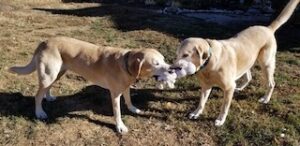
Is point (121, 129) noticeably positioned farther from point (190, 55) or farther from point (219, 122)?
point (190, 55)

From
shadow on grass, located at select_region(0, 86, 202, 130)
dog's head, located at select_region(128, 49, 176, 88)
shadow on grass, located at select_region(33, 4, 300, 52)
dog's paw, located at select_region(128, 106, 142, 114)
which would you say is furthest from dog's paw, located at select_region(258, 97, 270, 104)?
shadow on grass, located at select_region(33, 4, 300, 52)

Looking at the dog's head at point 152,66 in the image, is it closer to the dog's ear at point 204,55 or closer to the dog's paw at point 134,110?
the dog's ear at point 204,55

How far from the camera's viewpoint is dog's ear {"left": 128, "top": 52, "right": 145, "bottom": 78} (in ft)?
18.3

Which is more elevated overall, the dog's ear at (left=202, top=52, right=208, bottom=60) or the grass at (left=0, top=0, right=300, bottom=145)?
the dog's ear at (left=202, top=52, right=208, bottom=60)

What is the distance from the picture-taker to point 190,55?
18.1ft

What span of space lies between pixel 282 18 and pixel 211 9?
284 inches

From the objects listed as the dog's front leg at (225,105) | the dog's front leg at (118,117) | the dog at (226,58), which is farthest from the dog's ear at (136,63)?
the dog's front leg at (225,105)

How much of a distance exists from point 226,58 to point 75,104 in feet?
7.62

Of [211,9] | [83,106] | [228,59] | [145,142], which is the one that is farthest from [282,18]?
[211,9]

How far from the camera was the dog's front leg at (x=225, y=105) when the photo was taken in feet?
20.4

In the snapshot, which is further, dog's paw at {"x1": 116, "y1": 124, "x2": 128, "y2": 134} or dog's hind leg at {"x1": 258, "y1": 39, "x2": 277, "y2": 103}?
dog's hind leg at {"x1": 258, "y1": 39, "x2": 277, "y2": 103}

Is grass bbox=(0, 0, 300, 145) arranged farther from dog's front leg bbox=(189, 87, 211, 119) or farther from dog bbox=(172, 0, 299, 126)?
dog bbox=(172, 0, 299, 126)

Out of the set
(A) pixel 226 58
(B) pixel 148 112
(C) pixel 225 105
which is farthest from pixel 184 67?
(B) pixel 148 112

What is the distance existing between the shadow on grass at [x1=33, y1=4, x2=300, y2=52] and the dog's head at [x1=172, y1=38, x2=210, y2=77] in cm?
482
